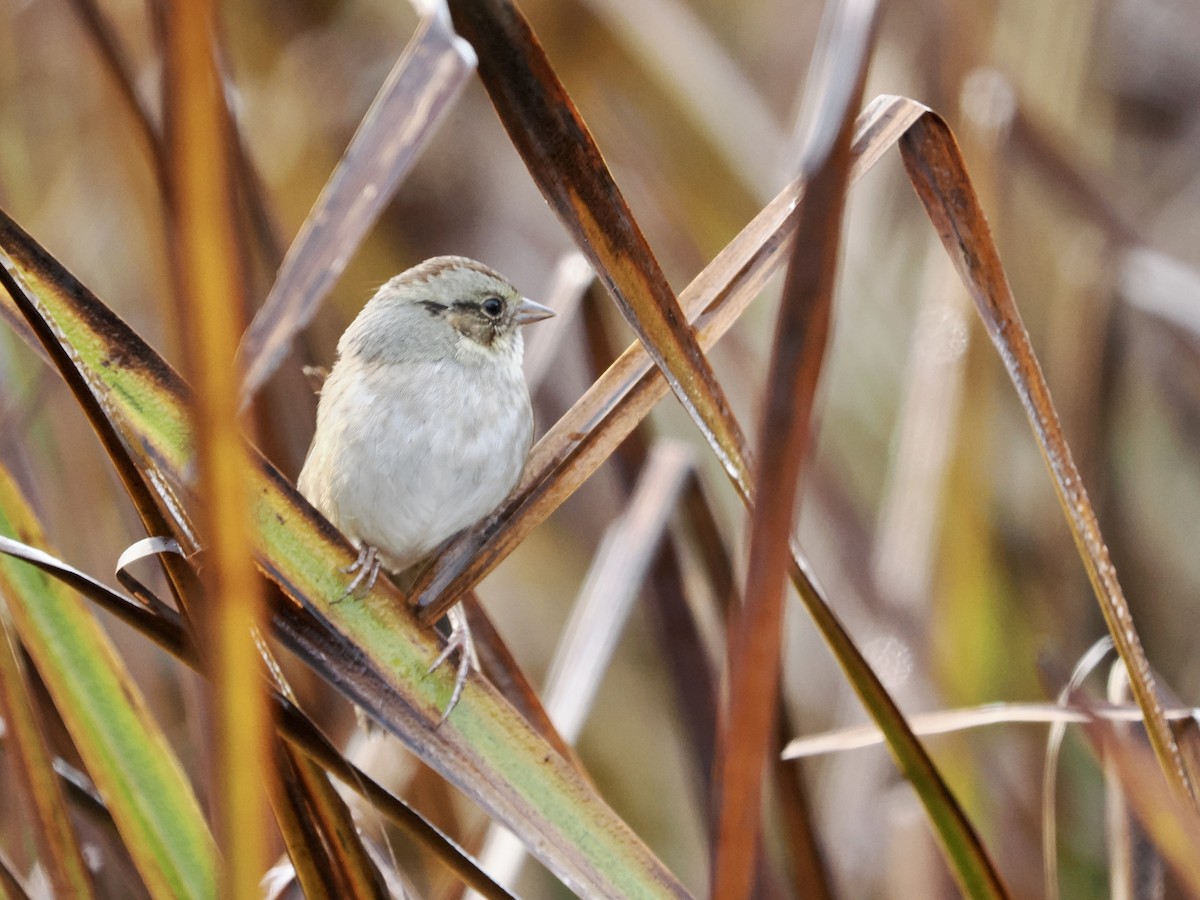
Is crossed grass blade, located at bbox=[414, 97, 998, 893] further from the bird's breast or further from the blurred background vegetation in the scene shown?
the blurred background vegetation

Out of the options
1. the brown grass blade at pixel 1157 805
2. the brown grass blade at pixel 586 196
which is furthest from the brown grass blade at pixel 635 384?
the brown grass blade at pixel 1157 805

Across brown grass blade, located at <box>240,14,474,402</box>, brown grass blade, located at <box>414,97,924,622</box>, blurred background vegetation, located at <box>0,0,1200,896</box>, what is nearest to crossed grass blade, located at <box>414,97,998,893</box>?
brown grass blade, located at <box>414,97,924,622</box>

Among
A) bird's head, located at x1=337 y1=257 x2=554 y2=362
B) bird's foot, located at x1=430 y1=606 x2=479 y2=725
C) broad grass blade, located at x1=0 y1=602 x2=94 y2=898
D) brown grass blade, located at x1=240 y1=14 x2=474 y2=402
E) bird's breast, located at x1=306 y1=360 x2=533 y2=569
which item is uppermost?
bird's head, located at x1=337 y1=257 x2=554 y2=362

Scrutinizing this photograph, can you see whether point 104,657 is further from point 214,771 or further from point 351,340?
point 351,340

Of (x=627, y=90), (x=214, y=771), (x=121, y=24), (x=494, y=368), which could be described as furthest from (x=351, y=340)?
(x=627, y=90)

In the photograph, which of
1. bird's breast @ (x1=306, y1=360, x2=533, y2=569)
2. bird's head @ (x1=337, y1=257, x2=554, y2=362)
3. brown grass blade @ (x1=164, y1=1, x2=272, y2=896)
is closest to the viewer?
brown grass blade @ (x1=164, y1=1, x2=272, y2=896)

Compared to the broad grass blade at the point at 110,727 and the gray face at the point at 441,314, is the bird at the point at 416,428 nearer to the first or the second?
the gray face at the point at 441,314

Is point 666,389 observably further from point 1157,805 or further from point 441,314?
point 441,314
